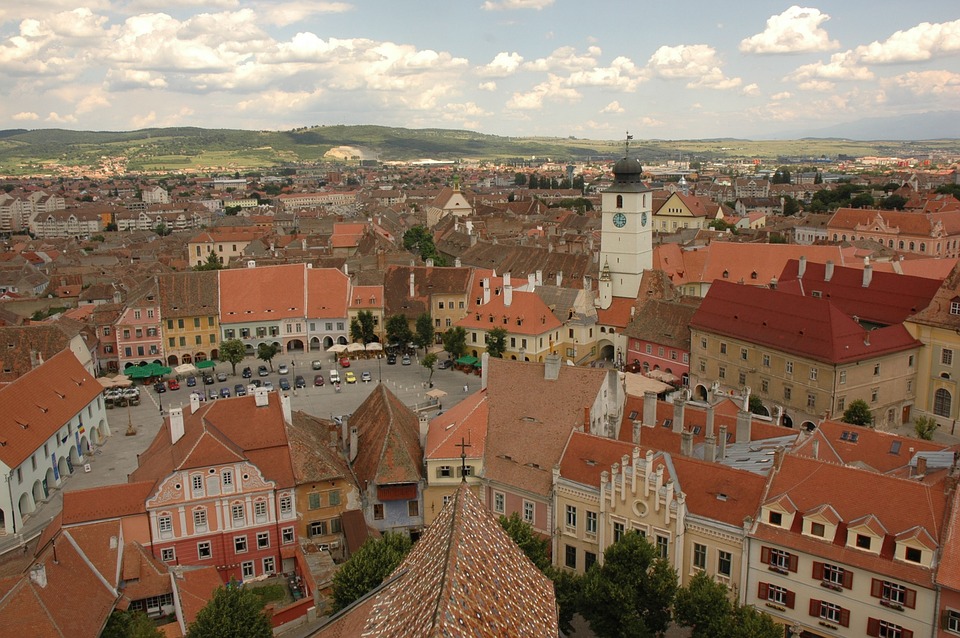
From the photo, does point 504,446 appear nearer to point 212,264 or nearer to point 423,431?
point 423,431

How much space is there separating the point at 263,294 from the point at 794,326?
160 ft

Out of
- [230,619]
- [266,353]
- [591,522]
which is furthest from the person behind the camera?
[266,353]

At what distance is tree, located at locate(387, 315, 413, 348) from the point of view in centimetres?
7388

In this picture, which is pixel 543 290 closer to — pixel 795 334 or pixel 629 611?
pixel 795 334

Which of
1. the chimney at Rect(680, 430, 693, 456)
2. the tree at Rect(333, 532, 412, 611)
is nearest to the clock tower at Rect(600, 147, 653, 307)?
the chimney at Rect(680, 430, 693, 456)

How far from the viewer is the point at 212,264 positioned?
112 m

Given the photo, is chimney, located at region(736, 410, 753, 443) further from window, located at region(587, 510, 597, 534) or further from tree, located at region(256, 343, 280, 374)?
tree, located at region(256, 343, 280, 374)

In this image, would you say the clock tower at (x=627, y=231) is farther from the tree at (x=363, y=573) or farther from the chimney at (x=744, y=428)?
the tree at (x=363, y=573)

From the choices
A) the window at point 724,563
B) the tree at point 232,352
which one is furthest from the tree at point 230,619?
the tree at point 232,352

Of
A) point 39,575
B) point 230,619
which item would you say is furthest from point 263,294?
point 230,619

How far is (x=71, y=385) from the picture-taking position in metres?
52.1

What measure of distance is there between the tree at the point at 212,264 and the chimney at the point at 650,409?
7802 cm

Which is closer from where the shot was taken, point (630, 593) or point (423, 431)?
point (630, 593)

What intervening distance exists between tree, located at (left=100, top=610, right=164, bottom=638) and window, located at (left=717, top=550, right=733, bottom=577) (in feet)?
66.9
